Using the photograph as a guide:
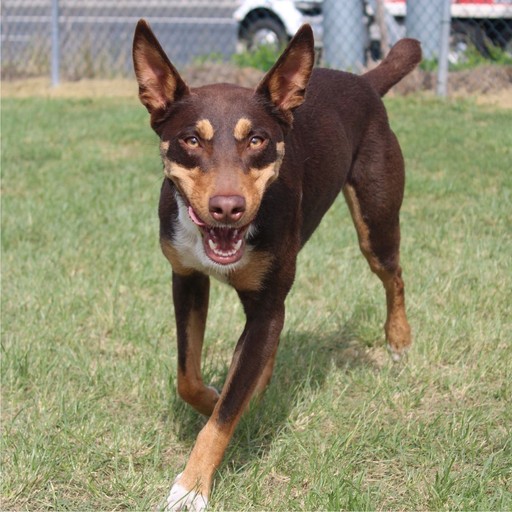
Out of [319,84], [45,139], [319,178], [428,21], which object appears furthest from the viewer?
[428,21]

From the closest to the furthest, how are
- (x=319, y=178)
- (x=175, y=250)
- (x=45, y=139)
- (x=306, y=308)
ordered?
(x=175, y=250)
(x=319, y=178)
(x=306, y=308)
(x=45, y=139)

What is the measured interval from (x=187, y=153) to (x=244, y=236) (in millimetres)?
353

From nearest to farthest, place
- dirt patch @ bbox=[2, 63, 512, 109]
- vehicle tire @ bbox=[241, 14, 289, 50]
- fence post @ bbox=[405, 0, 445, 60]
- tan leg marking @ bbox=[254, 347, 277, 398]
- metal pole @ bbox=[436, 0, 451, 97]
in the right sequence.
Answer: tan leg marking @ bbox=[254, 347, 277, 398], metal pole @ bbox=[436, 0, 451, 97], dirt patch @ bbox=[2, 63, 512, 109], fence post @ bbox=[405, 0, 445, 60], vehicle tire @ bbox=[241, 14, 289, 50]

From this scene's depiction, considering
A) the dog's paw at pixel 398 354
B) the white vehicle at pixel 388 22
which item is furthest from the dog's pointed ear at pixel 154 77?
the white vehicle at pixel 388 22

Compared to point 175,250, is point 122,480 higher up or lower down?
lower down

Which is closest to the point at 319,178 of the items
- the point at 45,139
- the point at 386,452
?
the point at 386,452

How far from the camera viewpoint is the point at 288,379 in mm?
4379

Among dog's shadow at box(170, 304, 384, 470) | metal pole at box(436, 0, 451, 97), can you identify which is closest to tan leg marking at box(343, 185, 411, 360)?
dog's shadow at box(170, 304, 384, 470)

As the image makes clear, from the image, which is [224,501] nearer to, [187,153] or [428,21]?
[187,153]

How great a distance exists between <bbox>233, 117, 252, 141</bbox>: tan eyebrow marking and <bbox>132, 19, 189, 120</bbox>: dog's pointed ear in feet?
1.00

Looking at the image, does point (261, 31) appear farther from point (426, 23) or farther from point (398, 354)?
point (398, 354)

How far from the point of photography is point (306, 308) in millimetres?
5301

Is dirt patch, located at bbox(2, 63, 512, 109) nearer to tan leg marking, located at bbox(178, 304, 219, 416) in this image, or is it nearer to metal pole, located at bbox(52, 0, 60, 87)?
metal pole, located at bbox(52, 0, 60, 87)

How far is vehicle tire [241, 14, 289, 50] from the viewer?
1495 cm
